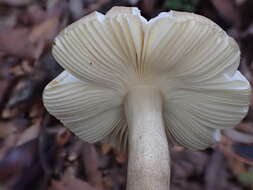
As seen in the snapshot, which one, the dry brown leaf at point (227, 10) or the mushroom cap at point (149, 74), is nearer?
the mushroom cap at point (149, 74)

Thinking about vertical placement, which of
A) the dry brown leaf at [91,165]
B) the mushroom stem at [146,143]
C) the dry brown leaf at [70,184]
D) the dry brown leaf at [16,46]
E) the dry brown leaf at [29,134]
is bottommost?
Answer: the dry brown leaf at [91,165]

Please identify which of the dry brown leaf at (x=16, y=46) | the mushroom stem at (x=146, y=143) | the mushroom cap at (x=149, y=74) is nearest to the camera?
the mushroom cap at (x=149, y=74)

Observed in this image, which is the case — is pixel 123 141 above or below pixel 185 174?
above

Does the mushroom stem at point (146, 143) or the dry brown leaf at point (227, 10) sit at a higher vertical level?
the mushroom stem at point (146, 143)

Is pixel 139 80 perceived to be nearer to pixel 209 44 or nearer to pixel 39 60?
pixel 209 44

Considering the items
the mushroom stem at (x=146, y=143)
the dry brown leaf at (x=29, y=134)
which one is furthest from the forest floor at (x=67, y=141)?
the mushroom stem at (x=146, y=143)

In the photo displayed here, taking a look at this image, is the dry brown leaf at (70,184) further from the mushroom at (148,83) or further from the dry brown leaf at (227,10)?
the dry brown leaf at (227,10)

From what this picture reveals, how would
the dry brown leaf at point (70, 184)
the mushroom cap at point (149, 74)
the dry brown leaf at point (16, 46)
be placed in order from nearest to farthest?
the mushroom cap at point (149, 74)
the dry brown leaf at point (70, 184)
the dry brown leaf at point (16, 46)

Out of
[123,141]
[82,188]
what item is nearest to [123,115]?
[123,141]

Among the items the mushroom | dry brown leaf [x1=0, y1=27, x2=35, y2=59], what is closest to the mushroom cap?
the mushroom
